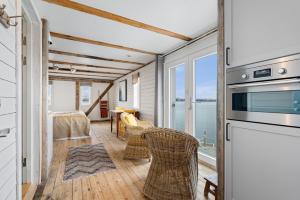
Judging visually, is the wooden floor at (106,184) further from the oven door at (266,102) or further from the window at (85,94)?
the window at (85,94)

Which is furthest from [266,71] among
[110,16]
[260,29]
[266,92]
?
[110,16]

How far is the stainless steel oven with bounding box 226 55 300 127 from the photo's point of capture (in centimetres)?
94

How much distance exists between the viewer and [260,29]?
1.11 metres

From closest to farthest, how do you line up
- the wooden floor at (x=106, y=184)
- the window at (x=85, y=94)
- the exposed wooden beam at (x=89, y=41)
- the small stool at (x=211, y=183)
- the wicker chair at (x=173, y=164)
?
the wicker chair at (x=173, y=164) < the small stool at (x=211, y=183) < the wooden floor at (x=106, y=184) < the exposed wooden beam at (x=89, y=41) < the window at (x=85, y=94)

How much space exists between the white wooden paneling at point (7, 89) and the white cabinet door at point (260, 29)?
64.7 inches

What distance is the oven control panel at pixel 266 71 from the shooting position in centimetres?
93

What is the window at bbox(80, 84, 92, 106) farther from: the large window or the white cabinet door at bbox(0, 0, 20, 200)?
the white cabinet door at bbox(0, 0, 20, 200)

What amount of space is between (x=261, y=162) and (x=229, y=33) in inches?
40.2

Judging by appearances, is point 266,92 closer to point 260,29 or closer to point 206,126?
point 260,29

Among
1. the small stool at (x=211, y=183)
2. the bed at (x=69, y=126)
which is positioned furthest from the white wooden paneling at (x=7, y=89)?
the bed at (x=69, y=126)

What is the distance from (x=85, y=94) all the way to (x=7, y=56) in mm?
7852

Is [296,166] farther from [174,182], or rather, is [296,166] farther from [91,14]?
[91,14]

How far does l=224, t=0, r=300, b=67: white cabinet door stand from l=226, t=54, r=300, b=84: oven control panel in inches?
1.5

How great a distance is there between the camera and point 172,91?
4.14m
